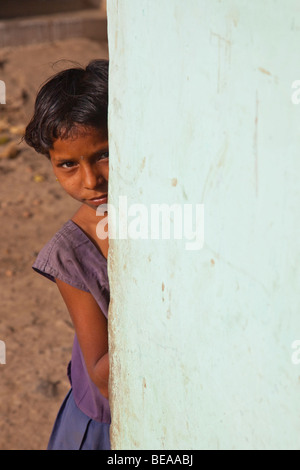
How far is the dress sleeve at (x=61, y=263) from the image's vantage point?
5.02 ft

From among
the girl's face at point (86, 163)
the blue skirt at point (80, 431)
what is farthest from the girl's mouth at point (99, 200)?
the blue skirt at point (80, 431)

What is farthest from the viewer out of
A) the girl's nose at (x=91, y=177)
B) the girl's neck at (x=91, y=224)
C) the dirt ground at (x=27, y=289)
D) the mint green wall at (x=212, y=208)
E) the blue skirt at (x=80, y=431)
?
the dirt ground at (x=27, y=289)

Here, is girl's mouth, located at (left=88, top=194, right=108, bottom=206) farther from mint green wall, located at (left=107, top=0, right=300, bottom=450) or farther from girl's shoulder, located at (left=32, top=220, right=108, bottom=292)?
mint green wall, located at (left=107, top=0, right=300, bottom=450)

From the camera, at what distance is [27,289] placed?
376 cm

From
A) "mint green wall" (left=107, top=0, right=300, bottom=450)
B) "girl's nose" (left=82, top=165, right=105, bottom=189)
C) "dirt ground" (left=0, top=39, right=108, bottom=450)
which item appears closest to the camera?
"mint green wall" (left=107, top=0, right=300, bottom=450)

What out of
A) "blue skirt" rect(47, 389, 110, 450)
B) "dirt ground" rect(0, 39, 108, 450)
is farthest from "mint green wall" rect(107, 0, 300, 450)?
"dirt ground" rect(0, 39, 108, 450)

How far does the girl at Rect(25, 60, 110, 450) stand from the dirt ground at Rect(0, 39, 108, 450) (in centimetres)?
25

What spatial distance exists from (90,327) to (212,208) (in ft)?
2.37

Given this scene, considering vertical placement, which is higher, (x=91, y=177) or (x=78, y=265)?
(x=91, y=177)

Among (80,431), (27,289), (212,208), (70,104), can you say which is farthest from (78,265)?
(27,289)

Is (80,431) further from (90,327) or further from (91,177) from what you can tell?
(91,177)

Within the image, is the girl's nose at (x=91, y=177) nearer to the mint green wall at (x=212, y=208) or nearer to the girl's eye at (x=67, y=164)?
the girl's eye at (x=67, y=164)

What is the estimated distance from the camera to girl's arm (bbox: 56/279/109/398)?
5.03 ft
